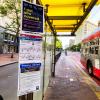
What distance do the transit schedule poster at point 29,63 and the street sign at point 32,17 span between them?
0.40ft

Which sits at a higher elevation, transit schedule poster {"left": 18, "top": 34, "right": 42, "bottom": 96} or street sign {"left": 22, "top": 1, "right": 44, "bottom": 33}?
street sign {"left": 22, "top": 1, "right": 44, "bottom": 33}

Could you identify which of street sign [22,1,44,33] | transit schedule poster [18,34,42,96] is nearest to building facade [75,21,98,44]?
street sign [22,1,44,33]

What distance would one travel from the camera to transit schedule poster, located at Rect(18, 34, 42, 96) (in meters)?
4.36

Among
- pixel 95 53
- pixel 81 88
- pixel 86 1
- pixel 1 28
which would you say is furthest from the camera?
pixel 1 28

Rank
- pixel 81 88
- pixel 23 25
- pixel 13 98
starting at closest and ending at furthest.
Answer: pixel 23 25, pixel 13 98, pixel 81 88

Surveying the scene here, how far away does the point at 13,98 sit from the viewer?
1038 centimetres

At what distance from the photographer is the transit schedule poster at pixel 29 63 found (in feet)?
14.3

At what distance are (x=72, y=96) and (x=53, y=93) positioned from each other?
81 centimetres

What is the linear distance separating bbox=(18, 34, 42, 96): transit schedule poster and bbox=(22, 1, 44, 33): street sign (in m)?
0.12

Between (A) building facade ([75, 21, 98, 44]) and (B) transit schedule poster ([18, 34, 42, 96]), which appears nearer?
(B) transit schedule poster ([18, 34, 42, 96])

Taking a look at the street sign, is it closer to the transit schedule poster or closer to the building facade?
the transit schedule poster

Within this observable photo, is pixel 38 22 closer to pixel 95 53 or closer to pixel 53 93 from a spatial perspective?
pixel 53 93

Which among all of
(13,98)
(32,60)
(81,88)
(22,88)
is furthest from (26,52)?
(81,88)

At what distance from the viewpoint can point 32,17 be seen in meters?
4.48
